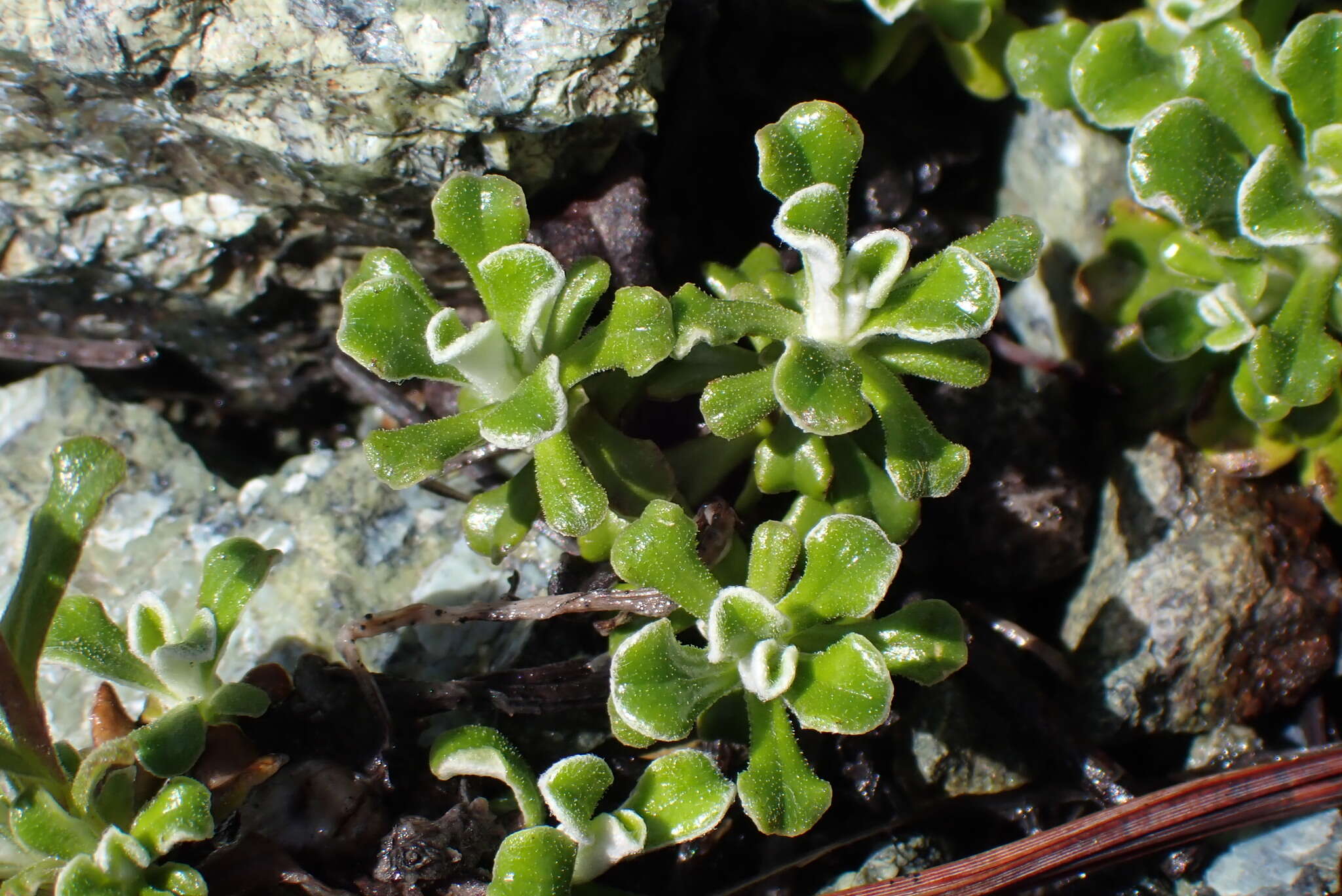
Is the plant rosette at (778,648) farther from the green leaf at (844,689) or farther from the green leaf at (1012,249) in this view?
the green leaf at (1012,249)

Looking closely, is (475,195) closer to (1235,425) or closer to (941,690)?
(941,690)

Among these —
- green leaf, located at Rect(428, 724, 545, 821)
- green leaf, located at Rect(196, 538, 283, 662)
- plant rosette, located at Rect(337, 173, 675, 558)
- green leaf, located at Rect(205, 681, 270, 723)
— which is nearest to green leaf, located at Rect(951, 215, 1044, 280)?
plant rosette, located at Rect(337, 173, 675, 558)

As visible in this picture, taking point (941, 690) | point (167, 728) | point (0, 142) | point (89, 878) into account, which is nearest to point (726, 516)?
point (941, 690)

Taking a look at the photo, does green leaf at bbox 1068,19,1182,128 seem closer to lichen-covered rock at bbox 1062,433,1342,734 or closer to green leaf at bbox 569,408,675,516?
lichen-covered rock at bbox 1062,433,1342,734

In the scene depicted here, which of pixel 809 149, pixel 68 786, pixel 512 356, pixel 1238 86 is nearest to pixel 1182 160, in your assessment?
pixel 1238 86

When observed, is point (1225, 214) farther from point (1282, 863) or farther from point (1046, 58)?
point (1282, 863)

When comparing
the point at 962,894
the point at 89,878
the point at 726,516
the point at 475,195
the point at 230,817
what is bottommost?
the point at 962,894

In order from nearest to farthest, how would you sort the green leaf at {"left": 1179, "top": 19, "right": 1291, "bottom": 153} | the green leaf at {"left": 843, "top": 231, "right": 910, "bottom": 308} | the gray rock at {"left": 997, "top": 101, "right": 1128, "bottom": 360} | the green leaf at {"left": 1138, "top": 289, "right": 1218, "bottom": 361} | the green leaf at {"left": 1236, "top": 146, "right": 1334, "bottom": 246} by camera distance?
the green leaf at {"left": 843, "top": 231, "right": 910, "bottom": 308}, the green leaf at {"left": 1236, "top": 146, "right": 1334, "bottom": 246}, the green leaf at {"left": 1179, "top": 19, "right": 1291, "bottom": 153}, the green leaf at {"left": 1138, "top": 289, "right": 1218, "bottom": 361}, the gray rock at {"left": 997, "top": 101, "right": 1128, "bottom": 360}

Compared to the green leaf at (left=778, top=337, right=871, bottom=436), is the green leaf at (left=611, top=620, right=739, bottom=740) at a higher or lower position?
lower
